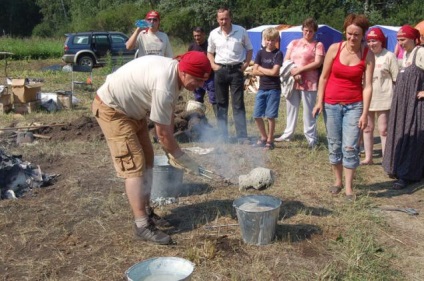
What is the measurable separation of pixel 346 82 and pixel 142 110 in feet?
7.04

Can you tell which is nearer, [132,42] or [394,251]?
[394,251]

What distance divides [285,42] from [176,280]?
49.0ft

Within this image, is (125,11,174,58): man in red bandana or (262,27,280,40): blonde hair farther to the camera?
(125,11,174,58): man in red bandana

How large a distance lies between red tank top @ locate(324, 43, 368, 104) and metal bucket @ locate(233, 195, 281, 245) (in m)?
A: 1.42

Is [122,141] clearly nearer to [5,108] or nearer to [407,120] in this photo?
[407,120]

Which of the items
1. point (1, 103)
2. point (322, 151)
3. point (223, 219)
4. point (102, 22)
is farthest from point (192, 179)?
point (102, 22)

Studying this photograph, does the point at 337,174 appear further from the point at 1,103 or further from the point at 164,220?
the point at 1,103

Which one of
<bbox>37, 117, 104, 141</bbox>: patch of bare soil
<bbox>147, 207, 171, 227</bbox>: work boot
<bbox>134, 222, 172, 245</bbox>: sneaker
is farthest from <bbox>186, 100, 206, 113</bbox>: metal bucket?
<bbox>134, 222, 172, 245</bbox>: sneaker

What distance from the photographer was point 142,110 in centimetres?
391

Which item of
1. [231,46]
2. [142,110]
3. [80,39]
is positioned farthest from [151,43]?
[80,39]

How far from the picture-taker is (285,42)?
16922 mm

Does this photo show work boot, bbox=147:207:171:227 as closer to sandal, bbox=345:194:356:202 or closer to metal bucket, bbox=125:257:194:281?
metal bucket, bbox=125:257:194:281

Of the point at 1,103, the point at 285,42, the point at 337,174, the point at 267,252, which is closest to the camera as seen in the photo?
the point at 267,252

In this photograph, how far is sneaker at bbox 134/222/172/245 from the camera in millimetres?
3969
